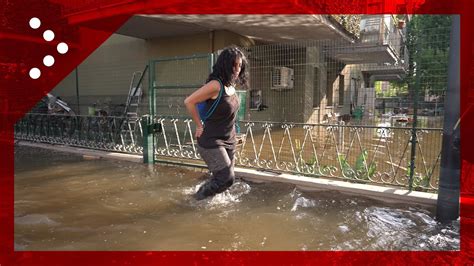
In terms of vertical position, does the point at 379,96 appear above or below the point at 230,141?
above

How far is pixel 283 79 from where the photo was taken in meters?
11.5

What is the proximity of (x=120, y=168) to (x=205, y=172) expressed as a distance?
165 centimetres

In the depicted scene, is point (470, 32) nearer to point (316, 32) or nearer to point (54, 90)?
point (316, 32)

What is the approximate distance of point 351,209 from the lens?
447cm

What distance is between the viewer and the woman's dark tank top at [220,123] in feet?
12.6

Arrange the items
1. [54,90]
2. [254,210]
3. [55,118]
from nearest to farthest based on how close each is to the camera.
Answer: [254,210] → [55,118] → [54,90]

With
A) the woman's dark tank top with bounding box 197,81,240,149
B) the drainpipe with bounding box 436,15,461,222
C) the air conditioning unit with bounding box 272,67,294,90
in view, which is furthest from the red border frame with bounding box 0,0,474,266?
the air conditioning unit with bounding box 272,67,294,90

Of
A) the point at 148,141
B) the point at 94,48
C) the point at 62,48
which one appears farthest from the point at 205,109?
the point at 94,48

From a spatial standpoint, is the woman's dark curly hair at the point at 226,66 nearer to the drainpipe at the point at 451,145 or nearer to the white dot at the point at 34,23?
the drainpipe at the point at 451,145

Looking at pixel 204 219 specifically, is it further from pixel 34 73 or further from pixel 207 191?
pixel 34 73

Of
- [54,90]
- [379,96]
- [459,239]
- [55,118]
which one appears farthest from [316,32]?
[54,90]

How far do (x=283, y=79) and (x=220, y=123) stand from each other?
7.87 m

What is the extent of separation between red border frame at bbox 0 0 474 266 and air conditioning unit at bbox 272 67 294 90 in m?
2.17

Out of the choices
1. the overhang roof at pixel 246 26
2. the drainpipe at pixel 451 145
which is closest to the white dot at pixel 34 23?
the overhang roof at pixel 246 26
